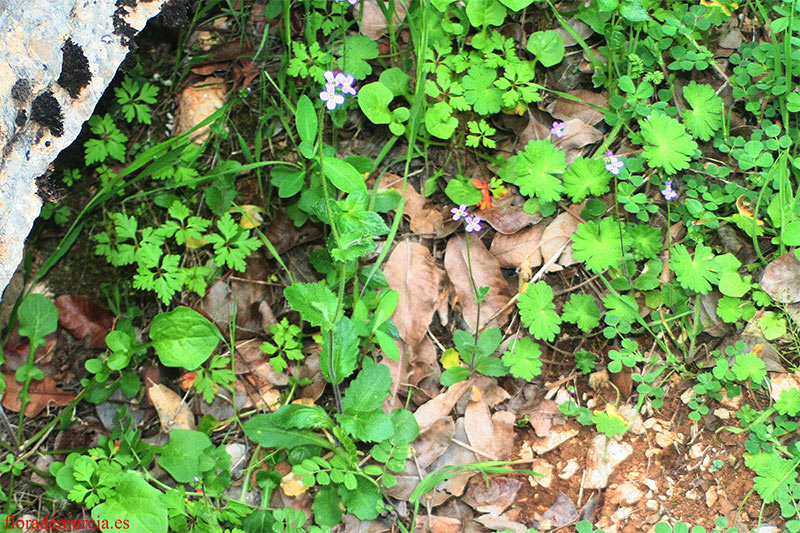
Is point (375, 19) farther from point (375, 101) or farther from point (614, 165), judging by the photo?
point (614, 165)

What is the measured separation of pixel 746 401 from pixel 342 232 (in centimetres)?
160

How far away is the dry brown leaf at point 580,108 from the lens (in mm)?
2915

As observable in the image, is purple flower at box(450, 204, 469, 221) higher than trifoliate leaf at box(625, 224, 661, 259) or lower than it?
higher

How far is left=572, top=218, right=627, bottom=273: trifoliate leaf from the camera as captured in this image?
2.60 m

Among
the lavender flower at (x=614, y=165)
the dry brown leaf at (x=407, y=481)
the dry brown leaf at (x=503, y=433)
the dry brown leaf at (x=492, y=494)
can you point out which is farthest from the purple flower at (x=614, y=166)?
the dry brown leaf at (x=407, y=481)

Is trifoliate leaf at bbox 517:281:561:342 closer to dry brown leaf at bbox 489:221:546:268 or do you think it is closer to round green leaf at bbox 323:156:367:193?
dry brown leaf at bbox 489:221:546:268

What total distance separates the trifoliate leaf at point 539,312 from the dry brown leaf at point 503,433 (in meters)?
0.33

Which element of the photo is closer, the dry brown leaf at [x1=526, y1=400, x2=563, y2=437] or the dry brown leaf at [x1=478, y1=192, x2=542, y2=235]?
the dry brown leaf at [x1=526, y1=400, x2=563, y2=437]

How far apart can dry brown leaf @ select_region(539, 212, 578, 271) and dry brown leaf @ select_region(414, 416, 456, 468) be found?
0.78 meters

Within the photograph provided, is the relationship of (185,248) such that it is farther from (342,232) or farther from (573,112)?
(573,112)

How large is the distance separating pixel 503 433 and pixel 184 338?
131 centimetres

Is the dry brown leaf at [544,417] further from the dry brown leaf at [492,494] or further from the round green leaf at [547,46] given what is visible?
the round green leaf at [547,46]

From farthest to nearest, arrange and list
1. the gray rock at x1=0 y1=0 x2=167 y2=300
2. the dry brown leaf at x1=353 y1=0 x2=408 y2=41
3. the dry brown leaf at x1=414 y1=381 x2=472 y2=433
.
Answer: the dry brown leaf at x1=353 y1=0 x2=408 y2=41, the dry brown leaf at x1=414 y1=381 x2=472 y2=433, the gray rock at x1=0 y1=0 x2=167 y2=300

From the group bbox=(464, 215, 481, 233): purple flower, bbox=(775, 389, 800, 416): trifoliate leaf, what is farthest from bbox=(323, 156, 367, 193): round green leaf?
bbox=(775, 389, 800, 416): trifoliate leaf
